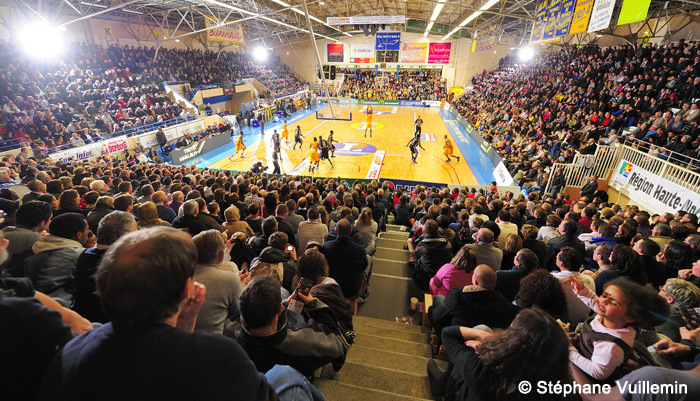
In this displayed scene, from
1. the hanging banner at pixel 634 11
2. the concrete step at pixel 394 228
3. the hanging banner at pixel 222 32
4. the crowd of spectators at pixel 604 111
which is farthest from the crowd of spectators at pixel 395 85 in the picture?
the concrete step at pixel 394 228

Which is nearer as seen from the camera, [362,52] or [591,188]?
[591,188]

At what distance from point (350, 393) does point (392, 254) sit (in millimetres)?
4011

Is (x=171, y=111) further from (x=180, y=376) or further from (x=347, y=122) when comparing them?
(x=180, y=376)

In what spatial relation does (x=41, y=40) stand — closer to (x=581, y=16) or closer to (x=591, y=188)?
(x=581, y=16)

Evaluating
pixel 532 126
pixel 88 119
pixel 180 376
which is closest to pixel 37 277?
pixel 180 376

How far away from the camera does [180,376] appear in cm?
88

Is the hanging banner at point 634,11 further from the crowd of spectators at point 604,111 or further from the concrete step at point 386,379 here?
the concrete step at point 386,379

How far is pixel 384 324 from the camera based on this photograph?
12.9 feet

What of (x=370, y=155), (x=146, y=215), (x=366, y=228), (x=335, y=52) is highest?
(x=335, y=52)

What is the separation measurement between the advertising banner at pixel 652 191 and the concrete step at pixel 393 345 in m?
8.19

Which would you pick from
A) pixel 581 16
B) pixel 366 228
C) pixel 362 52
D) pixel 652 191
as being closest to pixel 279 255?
pixel 366 228

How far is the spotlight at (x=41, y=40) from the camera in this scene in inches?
540

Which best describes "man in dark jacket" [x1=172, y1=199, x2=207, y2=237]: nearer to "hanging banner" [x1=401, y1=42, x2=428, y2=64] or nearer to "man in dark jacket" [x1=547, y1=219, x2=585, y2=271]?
"man in dark jacket" [x1=547, y1=219, x2=585, y2=271]

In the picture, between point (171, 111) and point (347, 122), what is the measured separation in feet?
43.4
